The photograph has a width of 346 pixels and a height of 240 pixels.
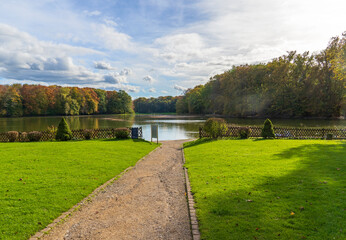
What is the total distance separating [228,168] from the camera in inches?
364

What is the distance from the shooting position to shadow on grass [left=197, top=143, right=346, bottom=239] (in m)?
4.28

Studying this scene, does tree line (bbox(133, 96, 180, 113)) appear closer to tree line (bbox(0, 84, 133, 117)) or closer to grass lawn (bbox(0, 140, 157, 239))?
tree line (bbox(0, 84, 133, 117))

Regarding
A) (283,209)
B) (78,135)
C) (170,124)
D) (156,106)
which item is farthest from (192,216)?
(156,106)

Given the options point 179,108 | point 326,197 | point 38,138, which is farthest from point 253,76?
point 326,197

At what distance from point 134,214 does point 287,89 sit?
71.4 metres

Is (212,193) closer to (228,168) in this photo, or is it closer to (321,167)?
(228,168)

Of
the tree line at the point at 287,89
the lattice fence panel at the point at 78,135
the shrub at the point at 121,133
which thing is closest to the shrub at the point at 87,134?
the lattice fence panel at the point at 78,135

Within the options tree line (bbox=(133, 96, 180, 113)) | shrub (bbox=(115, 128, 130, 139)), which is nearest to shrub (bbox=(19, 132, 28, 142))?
shrub (bbox=(115, 128, 130, 139))

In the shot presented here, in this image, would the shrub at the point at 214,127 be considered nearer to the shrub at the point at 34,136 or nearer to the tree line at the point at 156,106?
the shrub at the point at 34,136

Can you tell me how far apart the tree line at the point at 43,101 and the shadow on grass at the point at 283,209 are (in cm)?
9642

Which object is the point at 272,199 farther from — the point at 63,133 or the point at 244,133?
the point at 63,133

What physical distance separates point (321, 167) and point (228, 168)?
3585 millimetres

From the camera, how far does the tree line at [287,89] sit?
5778cm

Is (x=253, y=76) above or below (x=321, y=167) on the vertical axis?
above
